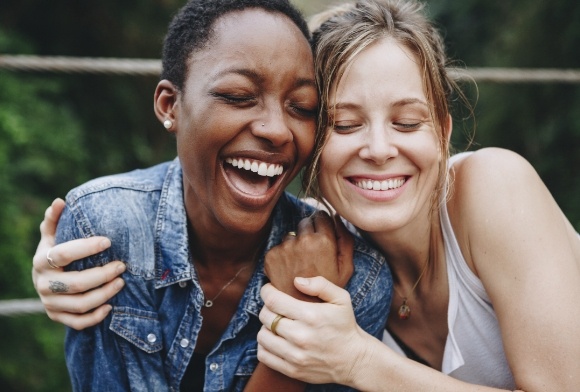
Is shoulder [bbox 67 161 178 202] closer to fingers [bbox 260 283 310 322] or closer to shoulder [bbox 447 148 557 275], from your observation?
fingers [bbox 260 283 310 322]

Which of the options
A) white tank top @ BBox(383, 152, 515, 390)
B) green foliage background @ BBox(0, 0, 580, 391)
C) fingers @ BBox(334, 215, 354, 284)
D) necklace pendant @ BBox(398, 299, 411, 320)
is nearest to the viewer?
fingers @ BBox(334, 215, 354, 284)

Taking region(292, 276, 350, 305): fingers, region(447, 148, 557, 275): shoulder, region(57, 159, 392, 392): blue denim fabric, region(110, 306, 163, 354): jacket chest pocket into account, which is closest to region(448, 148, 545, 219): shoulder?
region(447, 148, 557, 275): shoulder

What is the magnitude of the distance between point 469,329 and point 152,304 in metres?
1.04

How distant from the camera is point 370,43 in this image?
77.5 inches

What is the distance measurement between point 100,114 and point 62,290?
3.22 meters

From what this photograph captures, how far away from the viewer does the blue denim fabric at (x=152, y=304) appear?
6.55 feet

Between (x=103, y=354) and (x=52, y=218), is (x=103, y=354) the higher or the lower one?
the lower one

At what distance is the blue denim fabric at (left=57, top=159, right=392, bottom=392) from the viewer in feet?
6.55

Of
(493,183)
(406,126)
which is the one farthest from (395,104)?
(493,183)

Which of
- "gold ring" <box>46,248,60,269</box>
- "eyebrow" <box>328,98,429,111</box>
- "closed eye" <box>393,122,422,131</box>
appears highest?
"eyebrow" <box>328,98,429,111</box>

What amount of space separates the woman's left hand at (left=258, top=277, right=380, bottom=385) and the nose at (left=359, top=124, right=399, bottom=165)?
0.39m

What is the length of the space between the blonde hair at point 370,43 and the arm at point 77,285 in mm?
680

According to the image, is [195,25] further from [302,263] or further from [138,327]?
[138,327]

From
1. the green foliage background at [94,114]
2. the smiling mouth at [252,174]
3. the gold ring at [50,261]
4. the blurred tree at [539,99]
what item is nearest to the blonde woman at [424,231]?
the smiling mouth at [252,174]
